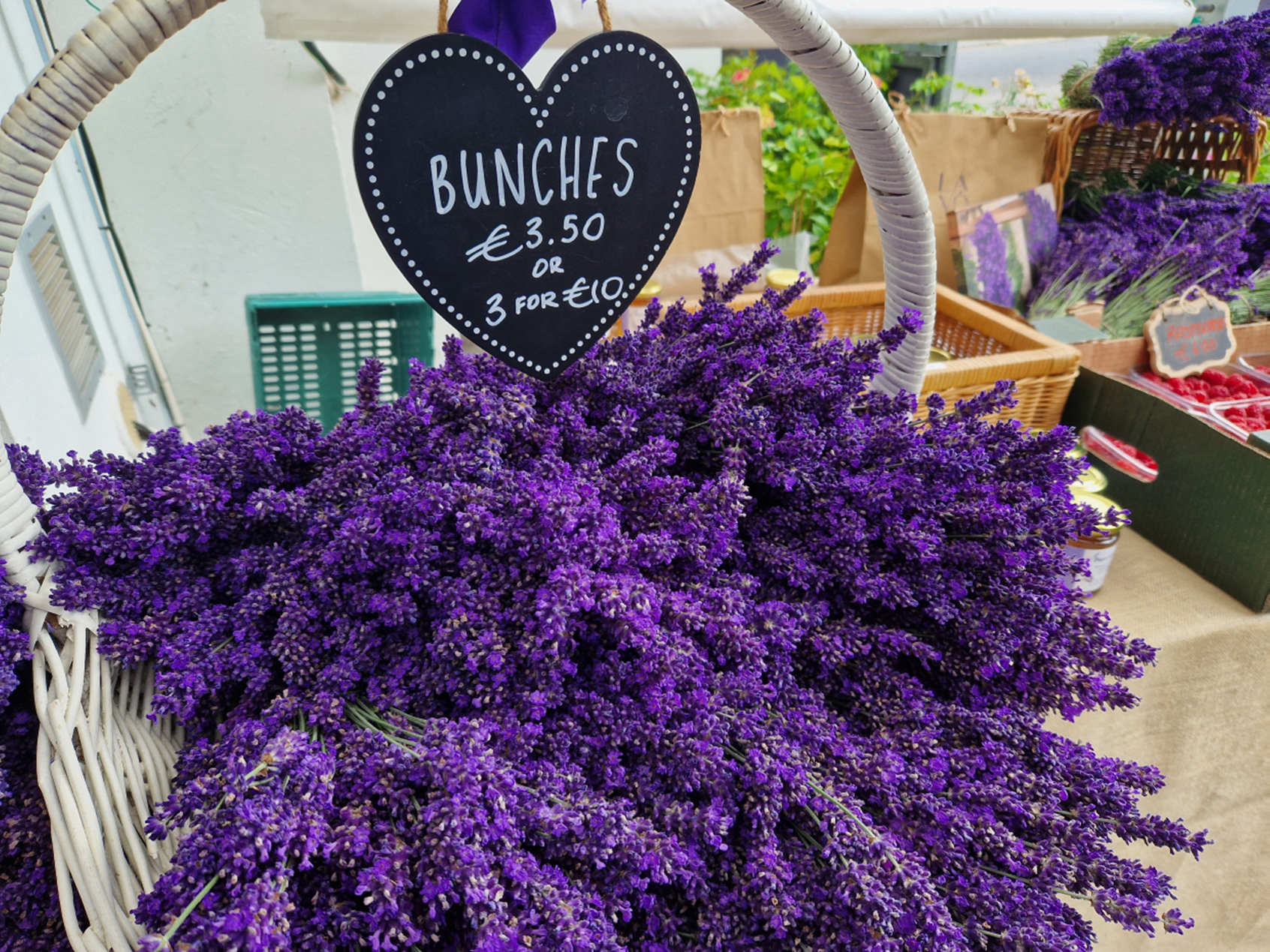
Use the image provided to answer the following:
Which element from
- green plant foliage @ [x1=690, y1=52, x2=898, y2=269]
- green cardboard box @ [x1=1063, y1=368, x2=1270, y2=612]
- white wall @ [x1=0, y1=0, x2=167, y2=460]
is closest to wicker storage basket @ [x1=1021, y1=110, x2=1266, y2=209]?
green plant foliage @ [x1=690, y1=52, x2=898, y2=269]

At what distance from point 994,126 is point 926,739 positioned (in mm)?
2104

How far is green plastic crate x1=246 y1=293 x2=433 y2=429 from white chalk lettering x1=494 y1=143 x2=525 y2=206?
61.0 inches

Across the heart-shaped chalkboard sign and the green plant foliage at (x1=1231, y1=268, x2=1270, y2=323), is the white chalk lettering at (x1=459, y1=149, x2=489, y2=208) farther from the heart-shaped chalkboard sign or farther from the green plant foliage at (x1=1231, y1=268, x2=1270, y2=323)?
the green plant foliage at (x1=1231, y1=268, x2=1270, y2=323)

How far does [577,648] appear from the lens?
2.07ft

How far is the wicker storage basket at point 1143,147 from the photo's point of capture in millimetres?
2209

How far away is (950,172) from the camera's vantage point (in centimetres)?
219

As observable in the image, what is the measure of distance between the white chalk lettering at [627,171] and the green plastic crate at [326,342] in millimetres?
1534

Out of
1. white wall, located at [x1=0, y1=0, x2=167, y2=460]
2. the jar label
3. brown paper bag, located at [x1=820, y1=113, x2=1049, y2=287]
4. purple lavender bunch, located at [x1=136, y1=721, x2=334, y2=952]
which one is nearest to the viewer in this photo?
purple lavender bunch, located at [x1=136, y1=721, x2=334, y2=952]

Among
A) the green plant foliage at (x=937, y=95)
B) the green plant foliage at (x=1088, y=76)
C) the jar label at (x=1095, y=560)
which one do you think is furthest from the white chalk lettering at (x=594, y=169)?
the green plant foliage at (x=937, y=95)

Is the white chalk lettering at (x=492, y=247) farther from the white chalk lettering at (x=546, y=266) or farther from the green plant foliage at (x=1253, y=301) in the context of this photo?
the green plant foliage at (x=1253, y=301)

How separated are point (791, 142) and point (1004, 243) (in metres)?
1.36

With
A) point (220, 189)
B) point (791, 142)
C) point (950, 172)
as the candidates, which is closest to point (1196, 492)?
point (950, 172)

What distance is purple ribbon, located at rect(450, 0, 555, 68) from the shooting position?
63cm

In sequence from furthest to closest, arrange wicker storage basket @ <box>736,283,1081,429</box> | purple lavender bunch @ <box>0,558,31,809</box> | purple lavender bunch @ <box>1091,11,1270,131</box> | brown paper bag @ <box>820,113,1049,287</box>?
brown paper bag @ <box>820,113,1049,287</box> < purple lavender bunch @ <box>1091,11,1270,131</box> < wicker storage basket @ <box>736,283,1081,429</box> < purple lavender bunch @ <box>0,558,31,809</box>
